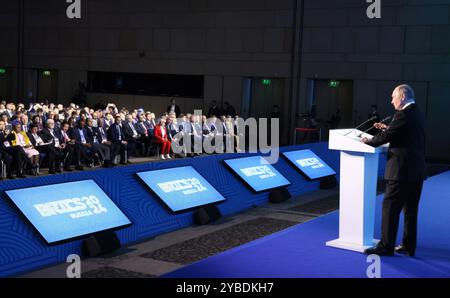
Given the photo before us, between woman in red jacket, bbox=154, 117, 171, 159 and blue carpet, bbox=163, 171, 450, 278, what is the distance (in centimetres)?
976

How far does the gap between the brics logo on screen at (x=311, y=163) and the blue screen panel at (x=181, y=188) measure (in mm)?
4017

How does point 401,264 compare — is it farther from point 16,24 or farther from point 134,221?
point 16,24

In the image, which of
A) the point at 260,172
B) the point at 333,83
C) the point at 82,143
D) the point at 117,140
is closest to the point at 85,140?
the point at 82,143

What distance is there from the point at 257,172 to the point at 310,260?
5.56 meters

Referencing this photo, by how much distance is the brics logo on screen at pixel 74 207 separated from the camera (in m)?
6.80

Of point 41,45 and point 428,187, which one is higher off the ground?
point 41,45

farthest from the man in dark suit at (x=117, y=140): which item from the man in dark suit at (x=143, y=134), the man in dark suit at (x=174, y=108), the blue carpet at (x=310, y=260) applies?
the blue carpet at (x=310, y=260)

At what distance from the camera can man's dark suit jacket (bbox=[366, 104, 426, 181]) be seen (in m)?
5.84

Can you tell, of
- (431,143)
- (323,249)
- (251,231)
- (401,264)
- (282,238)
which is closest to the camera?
(401,264)

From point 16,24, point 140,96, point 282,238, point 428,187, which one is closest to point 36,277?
point 282,238

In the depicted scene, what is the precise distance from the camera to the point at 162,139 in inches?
671

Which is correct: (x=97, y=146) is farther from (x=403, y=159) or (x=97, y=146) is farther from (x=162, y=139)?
(x=403, y=159)

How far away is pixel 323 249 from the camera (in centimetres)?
643

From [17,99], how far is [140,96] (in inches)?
307
